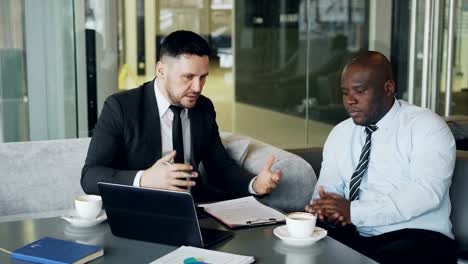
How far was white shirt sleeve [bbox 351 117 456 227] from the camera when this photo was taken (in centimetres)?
251

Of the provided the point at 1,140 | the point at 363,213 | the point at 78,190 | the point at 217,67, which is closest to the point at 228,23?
the point at 217,67

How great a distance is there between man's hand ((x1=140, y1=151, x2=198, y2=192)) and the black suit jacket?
0.29 m

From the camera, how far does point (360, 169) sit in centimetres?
273

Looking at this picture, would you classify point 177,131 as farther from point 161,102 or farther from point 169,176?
point 169,176

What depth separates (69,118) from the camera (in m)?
4.34

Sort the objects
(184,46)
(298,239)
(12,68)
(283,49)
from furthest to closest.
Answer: (283,49), (12,68), (184,46), (298,239)

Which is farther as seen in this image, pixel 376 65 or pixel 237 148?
pixel 237 148

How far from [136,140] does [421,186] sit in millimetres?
1087

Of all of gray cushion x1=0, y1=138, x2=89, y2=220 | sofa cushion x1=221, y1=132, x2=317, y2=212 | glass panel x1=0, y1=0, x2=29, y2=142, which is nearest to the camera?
gray cushion x1=0, y1=138, x2=89, y2=220

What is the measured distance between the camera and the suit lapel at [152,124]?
2732 mm

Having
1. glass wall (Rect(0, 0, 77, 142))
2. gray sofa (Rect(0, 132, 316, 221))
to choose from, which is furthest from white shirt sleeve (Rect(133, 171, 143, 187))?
glass wall (Rect(0, 0, 77, 142))

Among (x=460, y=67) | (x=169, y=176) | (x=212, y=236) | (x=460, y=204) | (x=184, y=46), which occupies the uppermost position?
(x=184, y=46)

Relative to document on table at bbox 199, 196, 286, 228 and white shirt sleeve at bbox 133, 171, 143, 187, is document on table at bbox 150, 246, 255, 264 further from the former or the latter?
white shirt sleeve at bbox 133, 171, 143, 187

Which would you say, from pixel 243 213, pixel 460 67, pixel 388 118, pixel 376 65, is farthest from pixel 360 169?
pixel 460 67
